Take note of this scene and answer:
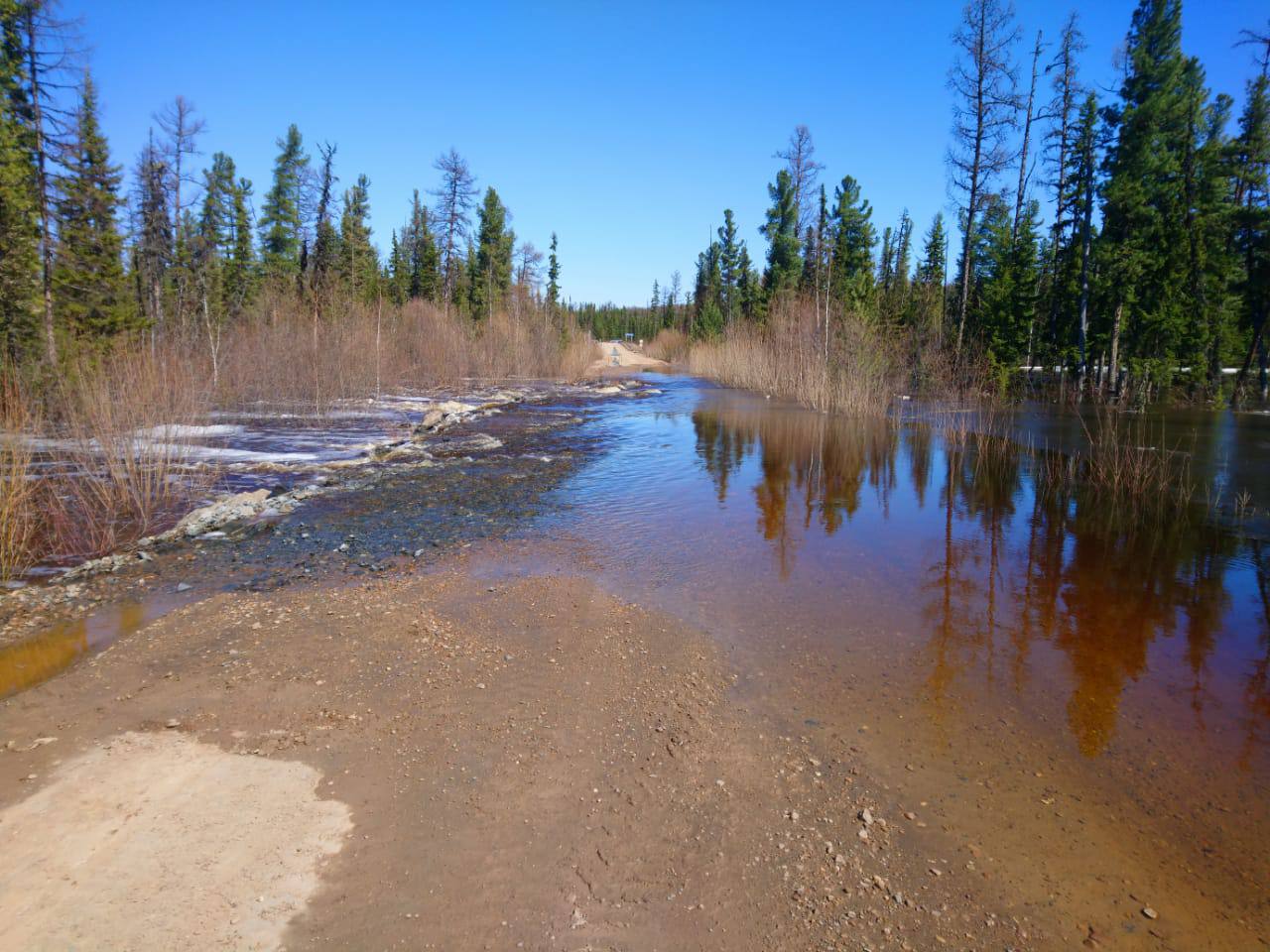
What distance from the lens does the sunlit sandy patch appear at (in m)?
2.50

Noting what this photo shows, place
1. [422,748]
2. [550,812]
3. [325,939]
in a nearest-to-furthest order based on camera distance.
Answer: [325,939], [550,812], [422,748]

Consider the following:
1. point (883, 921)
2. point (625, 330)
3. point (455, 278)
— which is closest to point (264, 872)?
point (883, 921)

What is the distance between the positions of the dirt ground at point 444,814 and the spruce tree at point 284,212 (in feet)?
150

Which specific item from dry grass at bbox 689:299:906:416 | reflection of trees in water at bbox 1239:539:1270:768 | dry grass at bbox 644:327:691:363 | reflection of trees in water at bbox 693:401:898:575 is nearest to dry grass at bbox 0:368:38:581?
reflection of trees in water at bbox 693:401:898:575

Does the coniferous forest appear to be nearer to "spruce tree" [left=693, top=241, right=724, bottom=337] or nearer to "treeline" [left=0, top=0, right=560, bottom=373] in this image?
"treeline" [left=0, top=0, right=560, bottom=373]

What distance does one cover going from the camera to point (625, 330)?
120 m

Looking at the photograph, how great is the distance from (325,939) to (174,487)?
9210 mm

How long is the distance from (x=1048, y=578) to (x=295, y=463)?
11.8m

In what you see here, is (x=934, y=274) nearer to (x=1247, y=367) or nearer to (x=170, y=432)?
(x=1247, y=367)

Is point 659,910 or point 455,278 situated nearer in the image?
point 659,910

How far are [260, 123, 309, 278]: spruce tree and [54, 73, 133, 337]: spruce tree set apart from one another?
2534 centimetres

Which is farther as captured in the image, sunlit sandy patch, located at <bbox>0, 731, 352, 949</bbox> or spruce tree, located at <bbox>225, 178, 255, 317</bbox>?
spruce tree, located at <bbox>225, 178, 255, 317</bbox>

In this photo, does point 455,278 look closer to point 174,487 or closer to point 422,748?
point 174,487

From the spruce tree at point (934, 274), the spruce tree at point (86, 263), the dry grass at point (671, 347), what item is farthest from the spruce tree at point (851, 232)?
the spruce tree at point (86, 263)
